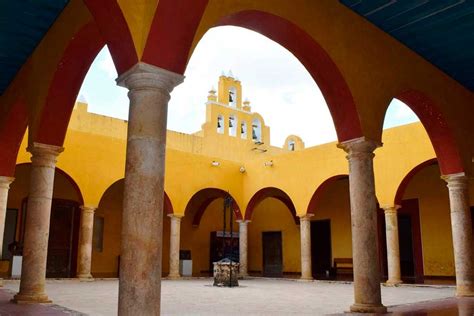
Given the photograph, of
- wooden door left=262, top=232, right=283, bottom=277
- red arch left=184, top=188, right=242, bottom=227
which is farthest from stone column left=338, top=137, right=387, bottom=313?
wooden door left=262, top=232, right=283, bottom=277

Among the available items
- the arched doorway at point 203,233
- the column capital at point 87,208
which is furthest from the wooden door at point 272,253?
the column capital at point 87,208

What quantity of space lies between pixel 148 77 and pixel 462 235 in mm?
7404

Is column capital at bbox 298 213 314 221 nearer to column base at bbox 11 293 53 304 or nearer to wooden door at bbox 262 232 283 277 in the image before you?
wooden door at bbox 262 232 283 277

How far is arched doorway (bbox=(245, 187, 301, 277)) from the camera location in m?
21.4

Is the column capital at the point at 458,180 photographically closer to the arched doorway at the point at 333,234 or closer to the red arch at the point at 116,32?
the red arch at the point at 116,32

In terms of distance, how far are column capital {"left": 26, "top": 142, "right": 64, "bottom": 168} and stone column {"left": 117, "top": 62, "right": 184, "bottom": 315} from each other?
11.8ft

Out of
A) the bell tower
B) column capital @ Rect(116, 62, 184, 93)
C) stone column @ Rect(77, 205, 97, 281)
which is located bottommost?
stone column @ Rect(77, 205, 97, 281)

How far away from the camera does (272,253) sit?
22.8m

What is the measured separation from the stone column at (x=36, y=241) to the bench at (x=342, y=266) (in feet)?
46.4

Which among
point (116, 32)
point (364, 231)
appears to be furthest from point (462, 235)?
point (116, 32)

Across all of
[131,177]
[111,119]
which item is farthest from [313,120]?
[131,177]

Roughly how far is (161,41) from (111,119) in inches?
804

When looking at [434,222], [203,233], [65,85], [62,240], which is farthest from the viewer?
[203,233]

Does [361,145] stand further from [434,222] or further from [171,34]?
[434,222]
